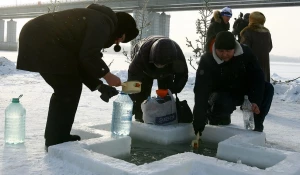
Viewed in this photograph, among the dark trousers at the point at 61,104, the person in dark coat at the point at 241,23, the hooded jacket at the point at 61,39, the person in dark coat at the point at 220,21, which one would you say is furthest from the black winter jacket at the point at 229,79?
the person in dark coat at the point at 241,23

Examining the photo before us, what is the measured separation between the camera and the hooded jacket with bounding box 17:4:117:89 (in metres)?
2.88

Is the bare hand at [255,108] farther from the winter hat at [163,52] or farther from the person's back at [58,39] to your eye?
the person's back at [58,39]

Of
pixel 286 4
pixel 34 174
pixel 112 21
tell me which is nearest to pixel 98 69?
pixel 112 21

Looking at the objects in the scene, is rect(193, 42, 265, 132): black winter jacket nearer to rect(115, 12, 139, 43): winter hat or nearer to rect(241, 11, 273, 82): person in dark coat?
rect(115, 12, 139, 43): winter hat

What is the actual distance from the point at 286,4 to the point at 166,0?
8.98m

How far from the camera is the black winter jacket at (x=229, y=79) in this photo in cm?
353

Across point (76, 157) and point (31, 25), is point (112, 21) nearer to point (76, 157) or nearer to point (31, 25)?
point (31, 25)

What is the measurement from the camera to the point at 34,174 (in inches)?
97.0

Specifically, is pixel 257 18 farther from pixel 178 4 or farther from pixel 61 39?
pixel 178 4

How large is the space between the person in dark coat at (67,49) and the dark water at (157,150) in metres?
0.66

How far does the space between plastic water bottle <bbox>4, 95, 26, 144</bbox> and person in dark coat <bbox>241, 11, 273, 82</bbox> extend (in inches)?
149

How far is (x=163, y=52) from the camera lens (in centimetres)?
383

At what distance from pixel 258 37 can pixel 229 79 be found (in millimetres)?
2133

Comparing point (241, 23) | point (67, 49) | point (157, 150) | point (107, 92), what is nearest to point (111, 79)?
point (107, 92)
